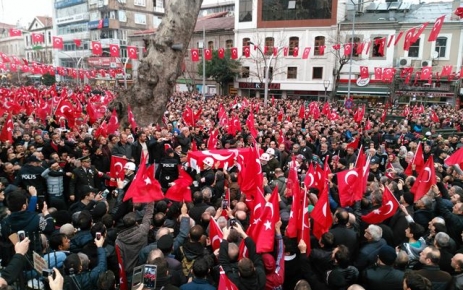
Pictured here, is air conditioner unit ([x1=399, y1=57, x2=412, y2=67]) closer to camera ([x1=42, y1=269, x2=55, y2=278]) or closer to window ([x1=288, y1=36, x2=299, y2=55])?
window ([x1=288, y1=36, x2=299, y2=55])

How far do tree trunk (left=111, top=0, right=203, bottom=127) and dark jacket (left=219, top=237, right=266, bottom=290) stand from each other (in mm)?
11433

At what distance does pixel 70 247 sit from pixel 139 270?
1.76m

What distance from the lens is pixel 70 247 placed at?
4711 mm

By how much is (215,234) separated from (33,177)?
14.3 ft

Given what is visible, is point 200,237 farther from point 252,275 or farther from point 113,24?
point 113,24

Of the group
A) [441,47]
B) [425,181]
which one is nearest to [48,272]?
[425,181]

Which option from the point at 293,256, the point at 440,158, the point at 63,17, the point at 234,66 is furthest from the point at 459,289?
the point at 63,17

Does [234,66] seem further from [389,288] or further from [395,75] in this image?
[389,288]

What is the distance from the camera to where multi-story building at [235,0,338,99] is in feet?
118

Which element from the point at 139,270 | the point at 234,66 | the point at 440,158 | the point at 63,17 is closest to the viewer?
the point at 139,270

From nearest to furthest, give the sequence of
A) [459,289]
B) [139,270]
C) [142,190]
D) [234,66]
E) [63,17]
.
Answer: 1. [139,270]
2. [459,289]
3. [142,190]
4. [234,66]
5. [63,17]

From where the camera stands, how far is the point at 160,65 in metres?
14.7

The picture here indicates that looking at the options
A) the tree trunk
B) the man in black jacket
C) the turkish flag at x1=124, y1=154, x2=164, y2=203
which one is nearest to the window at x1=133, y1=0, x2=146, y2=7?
the tree trunk

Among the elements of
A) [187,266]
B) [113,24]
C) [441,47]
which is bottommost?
[187,266]
